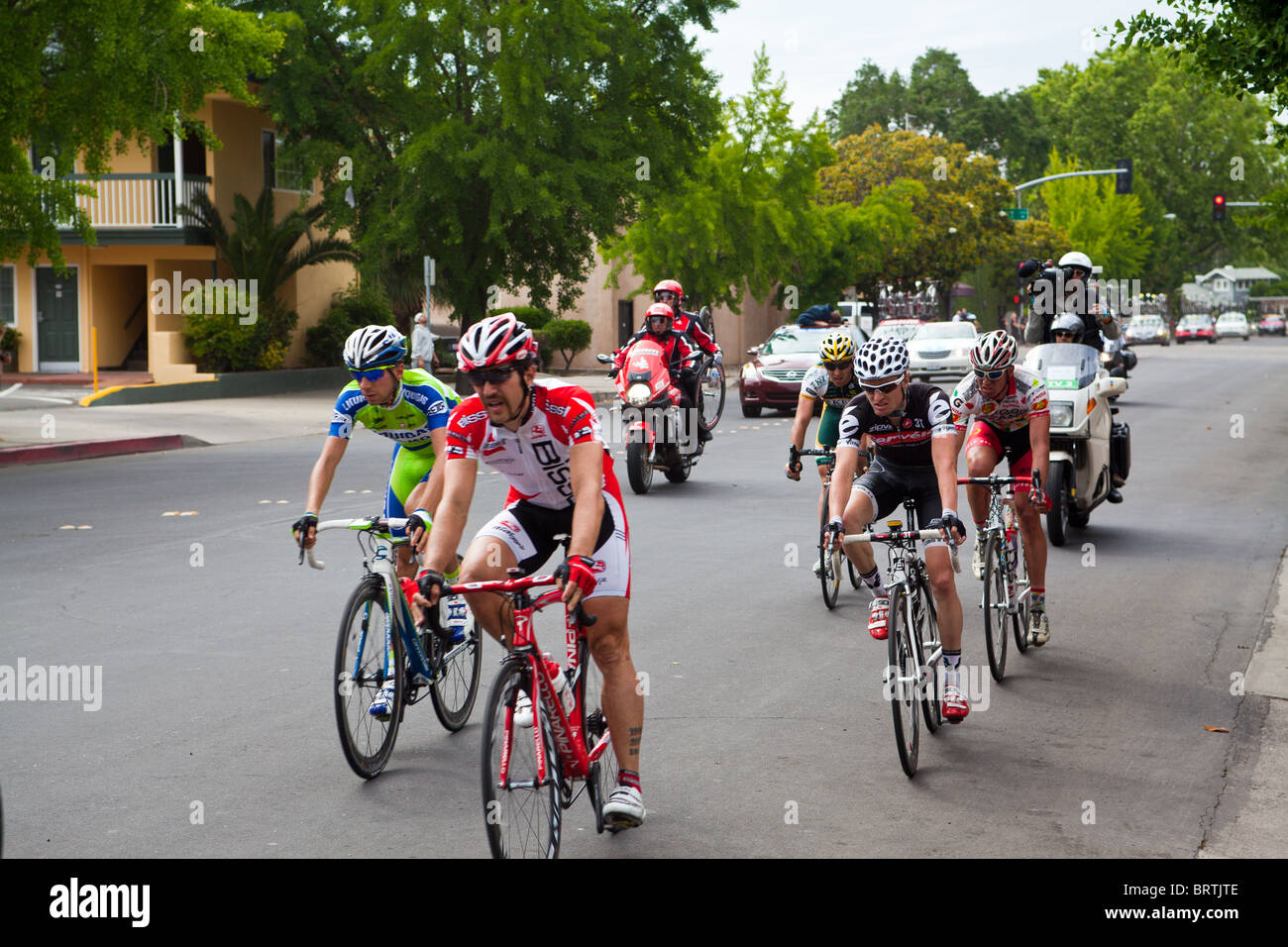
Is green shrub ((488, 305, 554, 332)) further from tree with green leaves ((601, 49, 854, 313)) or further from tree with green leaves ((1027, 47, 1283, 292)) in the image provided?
tree with green leaves ((1027, 47, 1283, 292))

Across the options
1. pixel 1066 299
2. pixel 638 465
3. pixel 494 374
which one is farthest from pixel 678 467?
pixel 494 374

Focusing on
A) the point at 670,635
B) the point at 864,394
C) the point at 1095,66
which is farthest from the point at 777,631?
the point at 1095,66

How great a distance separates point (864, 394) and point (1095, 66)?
103266mm

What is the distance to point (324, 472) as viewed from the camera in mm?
6461

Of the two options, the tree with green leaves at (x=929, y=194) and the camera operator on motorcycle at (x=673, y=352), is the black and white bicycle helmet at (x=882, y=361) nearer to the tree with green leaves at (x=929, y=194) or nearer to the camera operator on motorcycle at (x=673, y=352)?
the camera operator on motorcycle at (x=673, y=352)

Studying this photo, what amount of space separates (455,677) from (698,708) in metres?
1.23

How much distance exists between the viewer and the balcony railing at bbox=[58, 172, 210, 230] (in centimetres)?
3102

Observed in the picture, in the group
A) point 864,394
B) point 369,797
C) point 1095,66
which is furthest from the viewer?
point 1095,66

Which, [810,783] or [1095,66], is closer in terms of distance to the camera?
[810,783]

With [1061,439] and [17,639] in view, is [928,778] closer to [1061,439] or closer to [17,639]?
[17,639]

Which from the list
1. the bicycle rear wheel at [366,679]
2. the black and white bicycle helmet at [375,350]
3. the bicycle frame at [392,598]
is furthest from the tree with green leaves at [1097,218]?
the bicycle rear wheel at [366,679]

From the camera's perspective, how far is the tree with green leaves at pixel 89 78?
1769 centimetres

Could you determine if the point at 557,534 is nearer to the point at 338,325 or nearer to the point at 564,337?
the point at 338,325

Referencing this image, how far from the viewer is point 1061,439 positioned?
12.1 meters
